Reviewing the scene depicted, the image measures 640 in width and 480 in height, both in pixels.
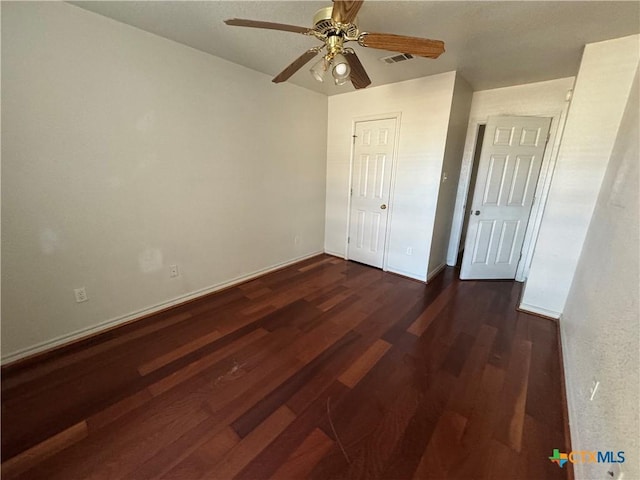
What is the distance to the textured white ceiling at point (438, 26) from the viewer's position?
1.67 metres

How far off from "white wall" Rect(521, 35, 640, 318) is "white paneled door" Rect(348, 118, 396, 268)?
1.66 meters

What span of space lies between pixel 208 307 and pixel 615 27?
4020 mm

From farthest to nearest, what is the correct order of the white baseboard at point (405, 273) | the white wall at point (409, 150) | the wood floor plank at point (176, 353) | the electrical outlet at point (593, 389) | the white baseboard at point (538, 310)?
the white baseboard at point (405, 273), the white wall at point (409, 150), the white baseboard at point (538, 310), the wood floor plank at point (176, 353), the electrical outlet at point (593, 389)

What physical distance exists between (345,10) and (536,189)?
330 cm

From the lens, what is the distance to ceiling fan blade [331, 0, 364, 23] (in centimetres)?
116

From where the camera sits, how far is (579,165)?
2227mm

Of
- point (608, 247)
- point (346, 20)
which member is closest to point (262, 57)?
point (346, 20)

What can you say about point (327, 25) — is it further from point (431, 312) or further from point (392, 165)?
point (431, 312)

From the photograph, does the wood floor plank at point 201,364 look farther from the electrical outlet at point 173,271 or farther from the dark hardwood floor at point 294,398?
the electrical outlet at point 173,271

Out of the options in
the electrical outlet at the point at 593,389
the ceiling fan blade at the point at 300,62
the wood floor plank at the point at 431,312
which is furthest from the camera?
the wood floor plank at the point at 431,312

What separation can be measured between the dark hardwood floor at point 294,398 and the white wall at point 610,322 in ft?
0.71

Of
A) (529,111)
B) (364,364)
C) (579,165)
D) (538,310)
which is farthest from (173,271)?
(529,111)

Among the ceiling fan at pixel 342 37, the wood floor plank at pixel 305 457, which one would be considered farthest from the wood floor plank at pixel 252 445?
the ceiling fan at pixel 342 37

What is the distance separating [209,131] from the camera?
2568 millimetres
